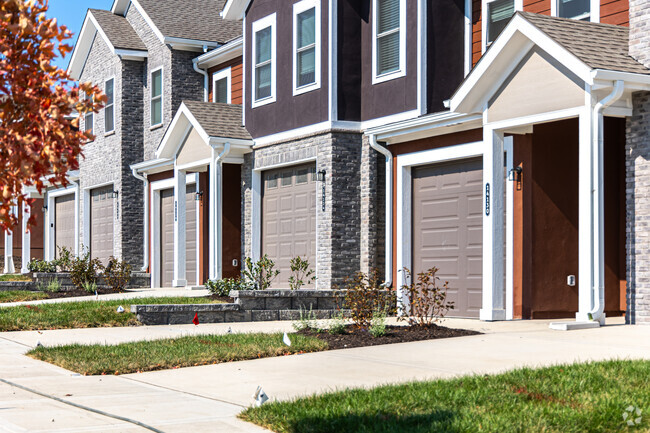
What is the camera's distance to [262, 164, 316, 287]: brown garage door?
1875cm

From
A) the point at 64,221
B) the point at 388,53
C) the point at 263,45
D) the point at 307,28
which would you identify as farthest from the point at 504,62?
the point at 64,221

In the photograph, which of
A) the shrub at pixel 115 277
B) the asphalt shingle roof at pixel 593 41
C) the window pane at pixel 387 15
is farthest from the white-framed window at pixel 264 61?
the asphalt shingle roof at pixel 593 41

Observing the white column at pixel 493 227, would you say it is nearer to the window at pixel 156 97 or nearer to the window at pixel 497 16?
the window at pixel 497 16

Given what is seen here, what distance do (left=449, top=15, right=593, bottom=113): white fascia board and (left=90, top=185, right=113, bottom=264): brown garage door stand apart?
17.2 m

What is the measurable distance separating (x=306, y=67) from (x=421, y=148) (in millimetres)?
3737

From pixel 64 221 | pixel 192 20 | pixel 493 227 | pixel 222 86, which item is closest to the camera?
pixel 493 227

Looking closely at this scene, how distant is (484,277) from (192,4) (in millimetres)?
17290

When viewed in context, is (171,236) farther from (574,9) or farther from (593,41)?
(593,41)

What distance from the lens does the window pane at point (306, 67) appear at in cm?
1831

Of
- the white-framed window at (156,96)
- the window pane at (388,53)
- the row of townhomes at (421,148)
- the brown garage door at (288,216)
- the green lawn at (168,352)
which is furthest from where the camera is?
the white-framed window at (156,96)

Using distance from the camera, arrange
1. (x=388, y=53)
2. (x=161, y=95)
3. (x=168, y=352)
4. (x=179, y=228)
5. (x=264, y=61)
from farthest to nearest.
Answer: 1. (x=161, y=95)
2. (x=179, y=228)
3. (x=264, y=61)
4. (x=388, y=53)
5. (x=168, y=352)

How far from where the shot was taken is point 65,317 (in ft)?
49.0

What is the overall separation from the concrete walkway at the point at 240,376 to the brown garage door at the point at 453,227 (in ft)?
8.60

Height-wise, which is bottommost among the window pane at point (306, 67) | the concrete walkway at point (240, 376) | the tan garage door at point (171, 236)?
the concrete walkway at point (240, 376)
